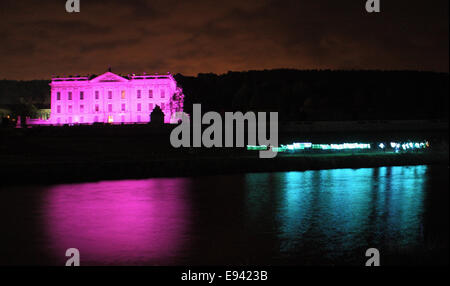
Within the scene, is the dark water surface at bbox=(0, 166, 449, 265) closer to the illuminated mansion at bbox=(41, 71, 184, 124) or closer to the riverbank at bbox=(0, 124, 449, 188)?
the riverbank at bbox=(0, 124, 449, 188)

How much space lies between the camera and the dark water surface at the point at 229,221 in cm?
1709

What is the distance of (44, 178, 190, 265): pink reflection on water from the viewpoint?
17.9 m

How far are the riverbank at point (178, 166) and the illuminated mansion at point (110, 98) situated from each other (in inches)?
2035

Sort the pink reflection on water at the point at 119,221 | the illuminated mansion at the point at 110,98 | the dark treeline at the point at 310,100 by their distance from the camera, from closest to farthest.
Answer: the pink reflection on water at the point at 119,221
the dark treeline at the point at 310,100
the illuminated mansion at the point at 110,98

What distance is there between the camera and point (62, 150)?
50031 millimetres

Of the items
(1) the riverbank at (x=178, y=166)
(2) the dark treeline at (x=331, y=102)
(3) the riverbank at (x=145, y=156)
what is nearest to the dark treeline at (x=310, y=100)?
(2) the dark treeline at (x=331, y=102)

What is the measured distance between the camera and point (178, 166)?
42.5m

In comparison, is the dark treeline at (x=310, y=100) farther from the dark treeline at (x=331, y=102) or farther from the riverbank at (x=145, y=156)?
the riverbank at (x=145, y=156)

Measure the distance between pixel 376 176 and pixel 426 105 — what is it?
3765 inches

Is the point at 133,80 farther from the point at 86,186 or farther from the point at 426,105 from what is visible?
the point at 426,105

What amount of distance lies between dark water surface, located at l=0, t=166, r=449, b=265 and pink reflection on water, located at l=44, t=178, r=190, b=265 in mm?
47

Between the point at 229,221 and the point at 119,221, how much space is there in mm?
5207

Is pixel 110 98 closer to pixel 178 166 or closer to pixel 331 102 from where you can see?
pixel 331 102
